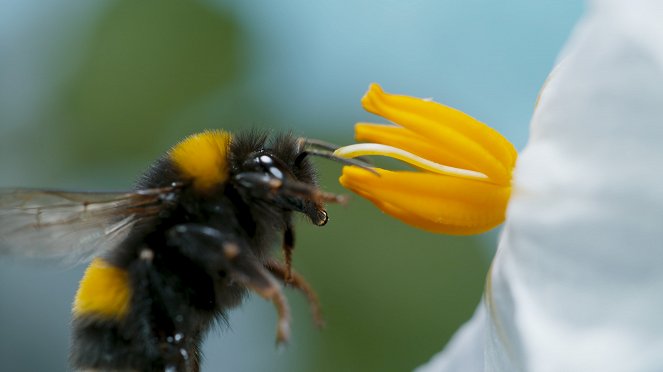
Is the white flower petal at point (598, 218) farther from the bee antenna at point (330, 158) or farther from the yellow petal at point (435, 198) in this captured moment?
the bee antenna at point (330, 158)

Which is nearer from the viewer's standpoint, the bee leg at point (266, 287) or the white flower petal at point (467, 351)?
the bee leg at point (266, 287)

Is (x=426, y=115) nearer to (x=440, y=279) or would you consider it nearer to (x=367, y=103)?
(x=367, y=103)

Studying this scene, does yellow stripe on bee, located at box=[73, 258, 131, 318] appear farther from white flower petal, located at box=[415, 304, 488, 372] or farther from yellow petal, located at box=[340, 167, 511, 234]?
white flower petal, located at box=[415, 304, 488, 372]

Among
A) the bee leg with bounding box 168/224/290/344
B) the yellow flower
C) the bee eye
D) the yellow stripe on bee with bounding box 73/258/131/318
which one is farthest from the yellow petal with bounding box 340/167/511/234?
the yellow stripe on bee with bounding box 73/258/131/318

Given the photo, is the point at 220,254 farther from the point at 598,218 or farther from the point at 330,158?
the point at 598,218

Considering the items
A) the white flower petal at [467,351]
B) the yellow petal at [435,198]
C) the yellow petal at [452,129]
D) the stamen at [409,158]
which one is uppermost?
the yellow petal at [452,129]

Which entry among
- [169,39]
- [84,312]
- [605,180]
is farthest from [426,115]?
[169,39]

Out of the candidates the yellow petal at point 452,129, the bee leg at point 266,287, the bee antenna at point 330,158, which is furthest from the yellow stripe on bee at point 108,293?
the yellow petal at point 452,129
